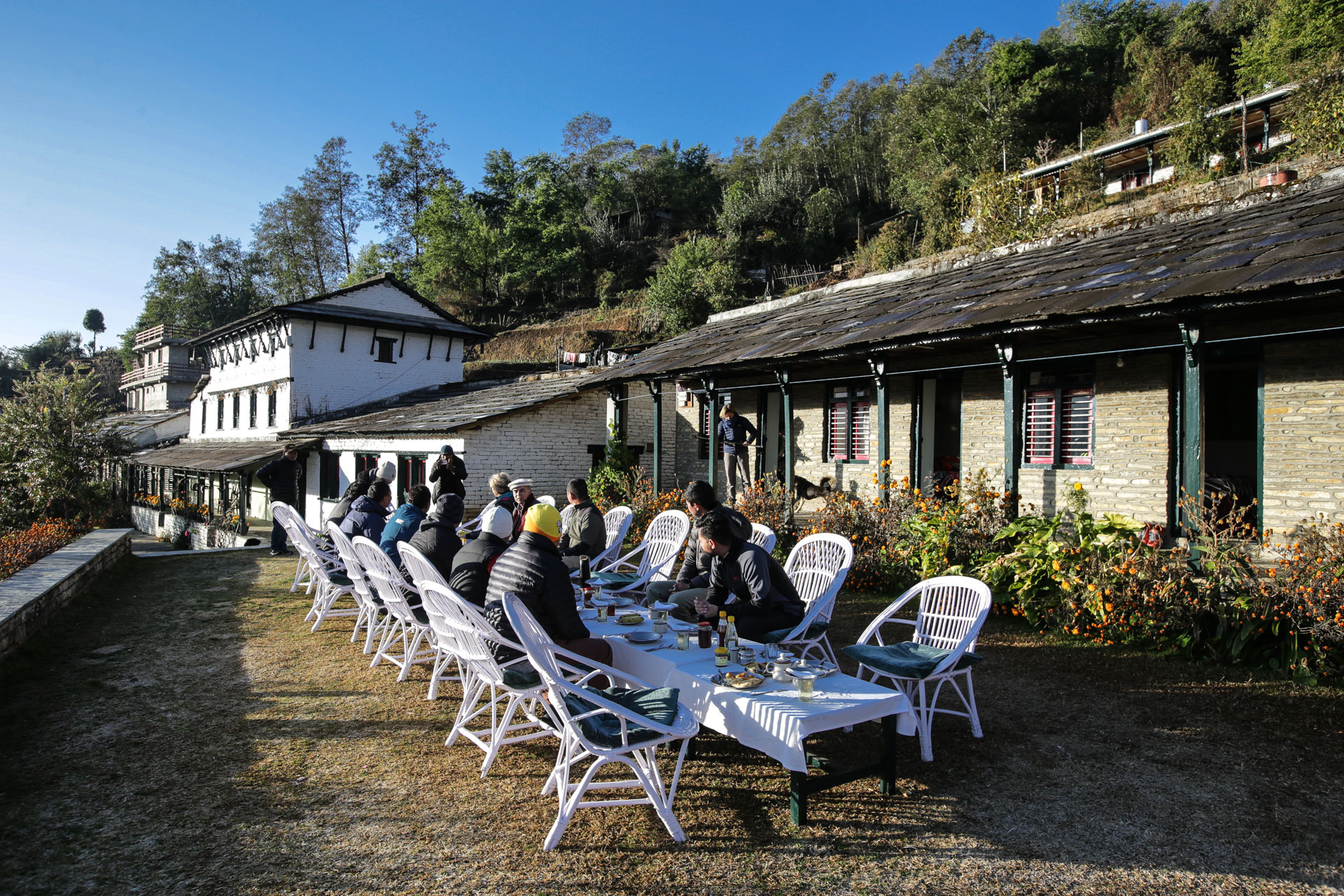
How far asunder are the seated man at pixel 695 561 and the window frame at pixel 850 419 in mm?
6925

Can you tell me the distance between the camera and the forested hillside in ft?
116

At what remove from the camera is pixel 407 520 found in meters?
6.93

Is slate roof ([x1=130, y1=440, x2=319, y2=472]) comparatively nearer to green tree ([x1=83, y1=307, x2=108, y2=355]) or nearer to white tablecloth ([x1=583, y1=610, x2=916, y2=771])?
white tablecloth ([x1=583, y1=610, x2=916, y2=771])

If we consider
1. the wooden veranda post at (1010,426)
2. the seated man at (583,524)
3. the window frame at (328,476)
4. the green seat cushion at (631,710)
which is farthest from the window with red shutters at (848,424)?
the window frame at (328,476)

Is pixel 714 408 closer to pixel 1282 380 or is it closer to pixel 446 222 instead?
pixel 1282 380

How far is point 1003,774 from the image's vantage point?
13.0 ft

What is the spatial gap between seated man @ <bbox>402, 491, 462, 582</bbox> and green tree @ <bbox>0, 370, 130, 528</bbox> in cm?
1686

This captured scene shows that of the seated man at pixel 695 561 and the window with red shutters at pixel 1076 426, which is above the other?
the window with red shutters at pixel 1076 426

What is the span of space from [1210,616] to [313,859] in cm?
649

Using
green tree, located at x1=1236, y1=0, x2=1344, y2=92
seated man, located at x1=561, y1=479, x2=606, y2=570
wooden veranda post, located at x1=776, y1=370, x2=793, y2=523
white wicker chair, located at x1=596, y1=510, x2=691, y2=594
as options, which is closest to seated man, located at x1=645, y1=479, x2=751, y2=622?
white wicker chair, located at x1=596, y1=510, x2=691, y2=594

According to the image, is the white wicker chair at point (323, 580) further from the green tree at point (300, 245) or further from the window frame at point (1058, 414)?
the green tree at point (300, 245)

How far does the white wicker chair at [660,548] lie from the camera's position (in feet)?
23.6

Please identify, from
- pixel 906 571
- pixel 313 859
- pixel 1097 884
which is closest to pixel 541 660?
pixel 313 859

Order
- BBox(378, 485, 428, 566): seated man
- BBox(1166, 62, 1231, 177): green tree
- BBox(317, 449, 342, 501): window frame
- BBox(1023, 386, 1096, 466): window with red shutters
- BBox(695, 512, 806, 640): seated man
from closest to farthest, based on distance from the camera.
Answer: BBox(695, 512, 806, 640): seated man → BBox(378, 485, 428, 566): seated man → BBox(1023, 386, 1096, 466): window with red shutters → BBox(317, 449, 342, 501): window frame → BBox(1166, 62, 1231, 177): green tree
